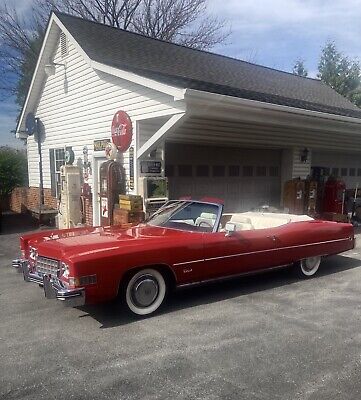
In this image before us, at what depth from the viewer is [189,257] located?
15.9 feet

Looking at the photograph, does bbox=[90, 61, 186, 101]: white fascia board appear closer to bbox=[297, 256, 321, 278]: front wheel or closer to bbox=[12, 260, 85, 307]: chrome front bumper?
bbox=[297, 256, 321, 278]: front wheel

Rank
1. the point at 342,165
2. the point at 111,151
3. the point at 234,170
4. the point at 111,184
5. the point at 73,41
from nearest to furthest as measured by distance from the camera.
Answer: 1. the point at 111,184
2. the point at 111,151
3. the point at 73,41
4. the point at 234,170
5. the point at 342,165

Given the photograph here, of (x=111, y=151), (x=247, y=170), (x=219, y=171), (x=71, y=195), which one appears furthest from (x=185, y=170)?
(x=71, y=195)

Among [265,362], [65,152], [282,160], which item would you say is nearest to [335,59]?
[282,160]

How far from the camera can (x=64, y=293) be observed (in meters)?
3.98

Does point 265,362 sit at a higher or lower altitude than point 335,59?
lower

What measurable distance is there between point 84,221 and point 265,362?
28.1 feet

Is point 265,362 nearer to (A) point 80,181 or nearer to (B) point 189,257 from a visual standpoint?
(B) point 189,257

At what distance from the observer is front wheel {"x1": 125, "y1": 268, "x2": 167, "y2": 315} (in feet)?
14.8

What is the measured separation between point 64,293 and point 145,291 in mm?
1007

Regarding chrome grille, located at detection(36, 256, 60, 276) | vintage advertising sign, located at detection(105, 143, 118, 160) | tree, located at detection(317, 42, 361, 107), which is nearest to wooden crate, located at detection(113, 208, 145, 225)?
vintage advertising sign, located at detection(105, 143, 118, 160)

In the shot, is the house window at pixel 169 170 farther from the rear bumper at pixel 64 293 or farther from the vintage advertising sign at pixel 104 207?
the rear bumper at pixel 64 293

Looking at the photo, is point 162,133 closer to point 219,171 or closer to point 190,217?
point 190,217

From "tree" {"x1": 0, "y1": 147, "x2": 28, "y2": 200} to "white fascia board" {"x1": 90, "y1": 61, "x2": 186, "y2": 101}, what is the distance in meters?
9.79
